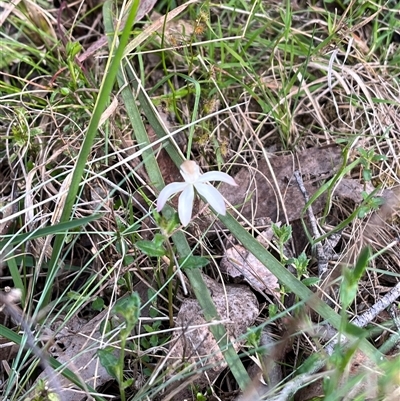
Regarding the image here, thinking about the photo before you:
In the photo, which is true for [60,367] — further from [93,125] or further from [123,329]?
[93,125]

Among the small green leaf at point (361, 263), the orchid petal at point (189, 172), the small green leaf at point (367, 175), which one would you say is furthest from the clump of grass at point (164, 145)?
the small green leaf at point (361, 263)

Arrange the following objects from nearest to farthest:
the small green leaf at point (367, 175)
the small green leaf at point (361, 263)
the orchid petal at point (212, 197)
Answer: the small green leaf at point (361, 263), the orchid petal at point (212, 197), the small green leaf at point (367, 175)

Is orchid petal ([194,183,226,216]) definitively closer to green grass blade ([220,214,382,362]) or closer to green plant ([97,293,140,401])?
green grass blade ([220,214,382,362])

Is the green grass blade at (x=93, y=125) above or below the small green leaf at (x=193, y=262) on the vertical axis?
above

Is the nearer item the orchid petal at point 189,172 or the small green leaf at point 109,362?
the small green leaf at point 109,362

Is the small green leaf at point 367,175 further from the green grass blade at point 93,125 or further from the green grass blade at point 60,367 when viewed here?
the green grass blade at point 60,367

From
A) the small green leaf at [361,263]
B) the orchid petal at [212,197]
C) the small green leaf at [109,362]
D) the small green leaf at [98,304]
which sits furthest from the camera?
the small green leaf at [98,304]

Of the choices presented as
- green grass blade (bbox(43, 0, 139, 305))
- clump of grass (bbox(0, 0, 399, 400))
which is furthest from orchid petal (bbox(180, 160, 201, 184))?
green grass blade (bbox(43, 0, 139, 305))

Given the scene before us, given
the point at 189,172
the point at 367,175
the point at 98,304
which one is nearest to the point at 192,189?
the point at 189,172

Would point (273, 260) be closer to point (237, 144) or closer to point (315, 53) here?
point (237, 144)
